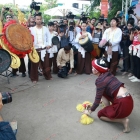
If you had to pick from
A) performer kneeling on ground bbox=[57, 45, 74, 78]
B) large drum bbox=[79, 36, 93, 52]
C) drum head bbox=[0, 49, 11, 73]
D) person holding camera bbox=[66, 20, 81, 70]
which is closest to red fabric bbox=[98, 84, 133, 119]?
drum head bbox=[0, 49, 11, 73]

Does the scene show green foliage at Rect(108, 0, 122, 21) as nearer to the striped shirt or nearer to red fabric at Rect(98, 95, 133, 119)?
the striped shirt

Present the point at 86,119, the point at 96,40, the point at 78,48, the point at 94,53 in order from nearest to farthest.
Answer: the point at 86,119 < the point at 78,48 < the point at 94,53 < the point at 96,40

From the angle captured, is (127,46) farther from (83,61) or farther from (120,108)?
(120,108)

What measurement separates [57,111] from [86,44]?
93.5 inches

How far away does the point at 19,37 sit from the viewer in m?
4.27

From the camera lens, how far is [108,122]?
3.10 meters

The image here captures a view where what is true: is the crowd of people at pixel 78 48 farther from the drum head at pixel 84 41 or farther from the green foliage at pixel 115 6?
the green foliage at pixel 115 6

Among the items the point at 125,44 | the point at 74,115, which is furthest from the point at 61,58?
the point at 74,115

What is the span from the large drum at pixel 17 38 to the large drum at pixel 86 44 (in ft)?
4.76

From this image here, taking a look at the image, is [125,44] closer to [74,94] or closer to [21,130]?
[74,94]

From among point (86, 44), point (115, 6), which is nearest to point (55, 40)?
point (86, 44)

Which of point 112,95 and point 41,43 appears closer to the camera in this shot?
point 112,95

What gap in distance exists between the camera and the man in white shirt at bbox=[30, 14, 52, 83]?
4.79 m

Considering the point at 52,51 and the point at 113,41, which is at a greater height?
the point at 113,41
